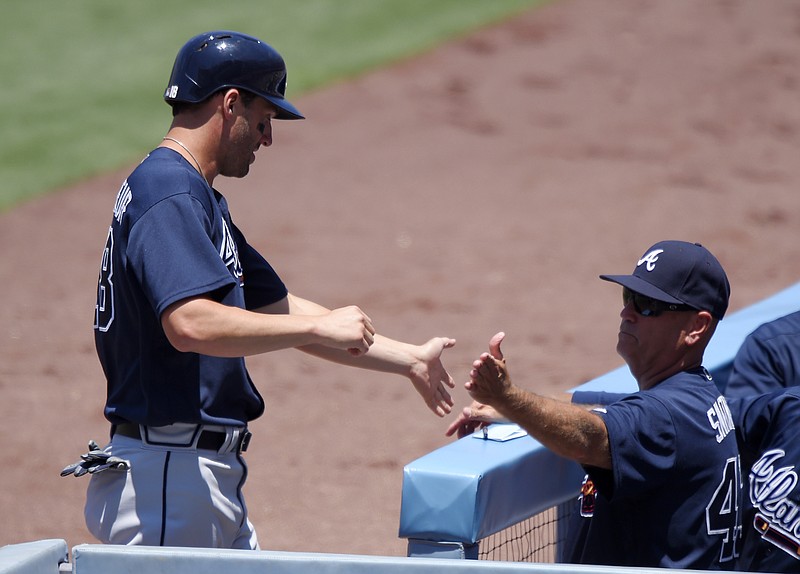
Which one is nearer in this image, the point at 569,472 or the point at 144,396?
the point at 144,396

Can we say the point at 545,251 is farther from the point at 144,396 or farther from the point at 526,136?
the point at 144,396

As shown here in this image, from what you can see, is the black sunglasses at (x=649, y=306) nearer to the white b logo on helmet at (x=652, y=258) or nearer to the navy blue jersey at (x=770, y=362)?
the white b logo on helmet at (x=652, y=258)

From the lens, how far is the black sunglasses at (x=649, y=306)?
2643mm

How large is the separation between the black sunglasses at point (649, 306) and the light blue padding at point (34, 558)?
1.38 metres

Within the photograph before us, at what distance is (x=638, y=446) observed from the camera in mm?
2383

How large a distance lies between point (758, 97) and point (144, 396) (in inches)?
419

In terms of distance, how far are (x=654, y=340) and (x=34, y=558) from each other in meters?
1.47

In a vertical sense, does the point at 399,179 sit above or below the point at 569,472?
above

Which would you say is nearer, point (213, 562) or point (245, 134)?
point (213, 562)

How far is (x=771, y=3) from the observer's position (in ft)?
46.0

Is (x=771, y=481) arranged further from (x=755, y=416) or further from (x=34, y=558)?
(x=34, y=558)

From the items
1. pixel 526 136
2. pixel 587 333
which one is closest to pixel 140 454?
pixel 587 333

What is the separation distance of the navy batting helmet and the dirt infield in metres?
2.48

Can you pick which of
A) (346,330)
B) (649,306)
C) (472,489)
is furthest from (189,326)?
(649,306)
